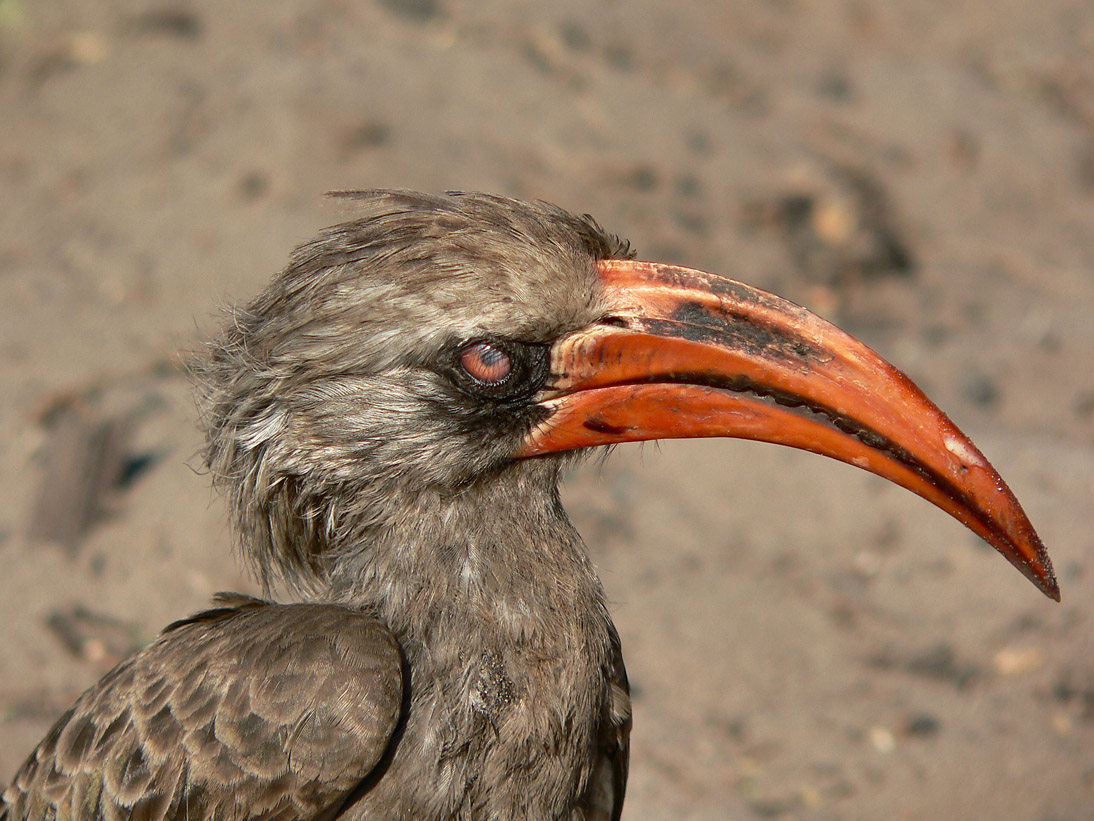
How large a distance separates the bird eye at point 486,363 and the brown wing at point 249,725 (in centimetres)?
69

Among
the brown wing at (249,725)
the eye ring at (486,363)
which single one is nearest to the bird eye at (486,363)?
the eye ring at (486,363)

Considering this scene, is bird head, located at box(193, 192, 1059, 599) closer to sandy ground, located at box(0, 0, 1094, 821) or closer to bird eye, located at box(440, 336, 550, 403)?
bird eye, located at box(440, 336, 550, 403)

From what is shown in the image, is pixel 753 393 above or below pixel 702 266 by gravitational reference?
below

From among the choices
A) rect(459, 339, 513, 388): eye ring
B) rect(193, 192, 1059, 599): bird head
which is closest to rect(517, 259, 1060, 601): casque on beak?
rect(193, 192, 1059, 599): bird head

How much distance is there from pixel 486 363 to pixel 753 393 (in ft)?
2.21

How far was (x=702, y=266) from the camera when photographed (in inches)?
309

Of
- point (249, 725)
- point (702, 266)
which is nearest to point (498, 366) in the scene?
point (249, 725)

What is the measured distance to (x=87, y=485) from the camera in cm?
612

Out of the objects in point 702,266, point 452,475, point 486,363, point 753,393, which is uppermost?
point 702,266

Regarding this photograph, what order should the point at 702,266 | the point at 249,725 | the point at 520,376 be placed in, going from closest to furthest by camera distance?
the point at 249,725 → the point at 520,376 → the point at 702,266

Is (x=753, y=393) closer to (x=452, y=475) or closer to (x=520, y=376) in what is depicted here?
(x=520, y=376)

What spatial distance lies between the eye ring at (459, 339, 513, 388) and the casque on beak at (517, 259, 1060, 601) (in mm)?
125

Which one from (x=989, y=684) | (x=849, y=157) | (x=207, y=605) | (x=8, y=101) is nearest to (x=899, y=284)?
(x=849, y=157)

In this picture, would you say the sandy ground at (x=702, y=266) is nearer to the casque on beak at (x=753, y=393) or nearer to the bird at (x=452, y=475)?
the bird at (x=452, y=475)
